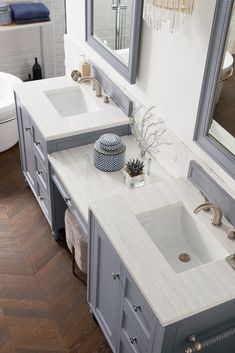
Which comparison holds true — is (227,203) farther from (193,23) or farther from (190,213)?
(193,23)

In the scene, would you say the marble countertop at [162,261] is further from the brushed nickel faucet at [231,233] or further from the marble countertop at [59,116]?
the marble countertop at [59,116]

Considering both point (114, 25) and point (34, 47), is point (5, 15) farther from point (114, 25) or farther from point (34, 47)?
point (114, 25)

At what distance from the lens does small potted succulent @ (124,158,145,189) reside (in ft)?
9.00

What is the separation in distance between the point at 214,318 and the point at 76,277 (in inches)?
53.5

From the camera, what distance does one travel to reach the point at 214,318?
2.03m

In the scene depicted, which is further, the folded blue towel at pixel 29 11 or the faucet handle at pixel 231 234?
the folded blue towel at pixel 29 11

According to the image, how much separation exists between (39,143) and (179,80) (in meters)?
1.12

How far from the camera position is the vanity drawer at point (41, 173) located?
3286 mm

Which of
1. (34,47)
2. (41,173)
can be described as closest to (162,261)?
(41,173)

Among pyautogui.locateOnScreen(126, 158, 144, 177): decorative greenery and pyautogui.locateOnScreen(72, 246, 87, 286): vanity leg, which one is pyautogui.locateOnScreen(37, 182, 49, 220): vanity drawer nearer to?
pyautogui.locateOnScreen(72, 246, 87, 286): vanity leg

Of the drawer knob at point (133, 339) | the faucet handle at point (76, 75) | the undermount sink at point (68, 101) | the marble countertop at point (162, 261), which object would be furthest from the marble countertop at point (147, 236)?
the faucet handle at point (76, 75)

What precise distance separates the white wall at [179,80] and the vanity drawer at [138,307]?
0.65 meters

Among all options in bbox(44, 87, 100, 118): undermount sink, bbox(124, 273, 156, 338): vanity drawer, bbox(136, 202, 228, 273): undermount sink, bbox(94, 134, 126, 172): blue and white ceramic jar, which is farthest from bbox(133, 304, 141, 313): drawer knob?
bbox(44, 87, 100, 118): undermount sink

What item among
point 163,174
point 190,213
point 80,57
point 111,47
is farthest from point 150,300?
point 80,57
